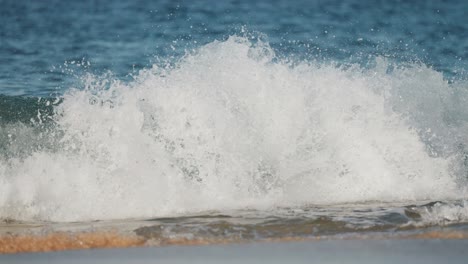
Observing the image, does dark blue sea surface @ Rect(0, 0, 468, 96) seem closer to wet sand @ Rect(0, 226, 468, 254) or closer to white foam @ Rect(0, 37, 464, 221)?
white foam @ Rect(0, 37, 464, 221)

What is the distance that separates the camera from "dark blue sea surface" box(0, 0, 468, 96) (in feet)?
56.1

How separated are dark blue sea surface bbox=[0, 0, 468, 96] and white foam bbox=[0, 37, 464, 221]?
5392 mm

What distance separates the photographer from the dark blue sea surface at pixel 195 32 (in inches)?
673

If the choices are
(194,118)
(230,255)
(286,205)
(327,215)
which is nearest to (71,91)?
(194,118)

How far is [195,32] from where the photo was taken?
20.9 meters

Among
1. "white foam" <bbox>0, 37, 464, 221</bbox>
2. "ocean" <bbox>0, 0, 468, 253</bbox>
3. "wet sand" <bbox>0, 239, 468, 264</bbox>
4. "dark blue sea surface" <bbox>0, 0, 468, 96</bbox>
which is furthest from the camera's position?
"dark blue sea surface" <bbox>0, 0, 468, 96</bbox>

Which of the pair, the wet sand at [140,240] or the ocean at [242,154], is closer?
the wet sand at [140,240]

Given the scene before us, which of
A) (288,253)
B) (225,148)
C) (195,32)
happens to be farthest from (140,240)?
(195,32)

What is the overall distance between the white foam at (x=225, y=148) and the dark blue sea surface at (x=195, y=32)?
5392 millimetres

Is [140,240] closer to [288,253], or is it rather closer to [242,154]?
[288,253]

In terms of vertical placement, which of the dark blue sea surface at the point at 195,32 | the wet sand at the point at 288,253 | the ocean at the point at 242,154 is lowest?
the wet sand at the point at 288,253

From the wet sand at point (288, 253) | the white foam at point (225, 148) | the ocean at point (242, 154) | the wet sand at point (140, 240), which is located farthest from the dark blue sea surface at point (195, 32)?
the wet sand at point (288, 253)

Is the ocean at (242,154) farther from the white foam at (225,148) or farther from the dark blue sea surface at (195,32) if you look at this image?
the dark blue sea surface at (195,32)

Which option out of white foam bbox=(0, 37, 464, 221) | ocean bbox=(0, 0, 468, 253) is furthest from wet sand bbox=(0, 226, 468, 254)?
white foam bbox=(0, 37, 464, 221)
